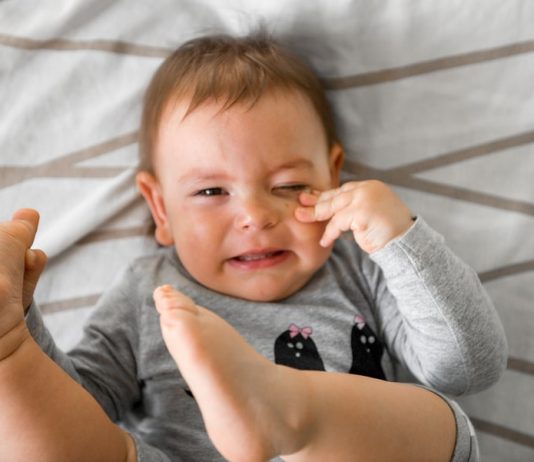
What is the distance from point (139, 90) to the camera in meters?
1.25

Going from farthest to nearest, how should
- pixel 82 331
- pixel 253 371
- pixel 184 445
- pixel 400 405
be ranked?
pixel 82 331 < pixel 184 445 < pixel 400 405 < pixel 253 371

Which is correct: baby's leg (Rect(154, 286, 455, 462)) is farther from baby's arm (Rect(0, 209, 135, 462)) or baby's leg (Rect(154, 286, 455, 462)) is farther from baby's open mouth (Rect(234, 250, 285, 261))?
baby's open mouth (Rect(234, 250, 285, 261))

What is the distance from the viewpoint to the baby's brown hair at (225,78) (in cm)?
108

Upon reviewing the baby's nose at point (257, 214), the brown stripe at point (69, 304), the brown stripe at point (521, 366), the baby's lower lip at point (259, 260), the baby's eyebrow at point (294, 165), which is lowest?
the brown stripe at point (521, 366)

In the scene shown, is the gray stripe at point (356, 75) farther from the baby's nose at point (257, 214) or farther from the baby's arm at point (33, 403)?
the baby's arm at point (33, 403)

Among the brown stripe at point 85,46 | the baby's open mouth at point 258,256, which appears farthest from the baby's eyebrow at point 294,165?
the brown stripe at point 85,46

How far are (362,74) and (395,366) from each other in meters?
0.49

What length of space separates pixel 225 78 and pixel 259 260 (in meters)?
0.28

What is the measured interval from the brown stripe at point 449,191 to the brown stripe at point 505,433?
0.36 m

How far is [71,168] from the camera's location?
122 centimetres

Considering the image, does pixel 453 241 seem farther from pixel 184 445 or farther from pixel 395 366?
pixel 184 445

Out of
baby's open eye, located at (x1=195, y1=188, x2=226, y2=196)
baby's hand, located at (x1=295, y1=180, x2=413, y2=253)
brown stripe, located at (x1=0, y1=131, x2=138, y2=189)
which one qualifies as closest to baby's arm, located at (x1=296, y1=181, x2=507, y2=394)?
baby's hand, located at (x1=295, y1=180, x2=413, y2=253)

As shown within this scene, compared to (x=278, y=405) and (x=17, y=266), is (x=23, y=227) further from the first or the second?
(x=278, y=405)

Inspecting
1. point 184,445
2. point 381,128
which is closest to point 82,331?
point 184,445
